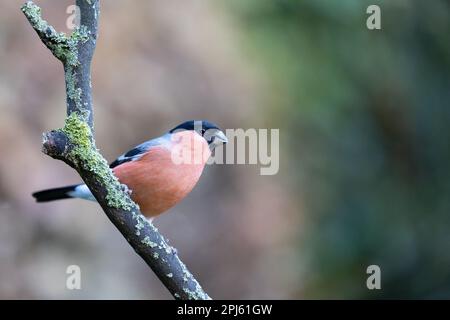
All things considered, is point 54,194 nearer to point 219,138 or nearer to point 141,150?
point 141,150

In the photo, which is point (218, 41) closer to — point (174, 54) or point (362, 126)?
point (174, 54)

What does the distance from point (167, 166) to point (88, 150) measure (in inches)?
49.2

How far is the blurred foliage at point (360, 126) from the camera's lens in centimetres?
754

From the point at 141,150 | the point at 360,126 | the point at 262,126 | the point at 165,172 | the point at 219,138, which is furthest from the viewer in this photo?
the point at 360,126

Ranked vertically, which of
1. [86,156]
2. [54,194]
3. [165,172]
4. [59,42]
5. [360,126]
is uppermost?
[59,42]

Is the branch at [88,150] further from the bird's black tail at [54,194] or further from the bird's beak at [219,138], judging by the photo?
the bird's black tail at [54,194]

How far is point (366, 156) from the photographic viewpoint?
26.9 feet

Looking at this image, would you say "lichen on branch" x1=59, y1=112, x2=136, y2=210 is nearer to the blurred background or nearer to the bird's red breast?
the bird's red breast

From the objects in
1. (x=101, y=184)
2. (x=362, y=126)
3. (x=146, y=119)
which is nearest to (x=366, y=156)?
(x=362, y=126)

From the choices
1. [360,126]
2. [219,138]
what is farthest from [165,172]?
[360,126]

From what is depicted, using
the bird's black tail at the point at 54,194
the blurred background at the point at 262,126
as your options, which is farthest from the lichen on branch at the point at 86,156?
the blurred background at the point at 262,126

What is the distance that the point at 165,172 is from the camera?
13.2 ft

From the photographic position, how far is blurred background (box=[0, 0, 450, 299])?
671 cm

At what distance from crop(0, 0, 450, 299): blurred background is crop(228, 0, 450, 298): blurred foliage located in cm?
2
